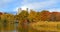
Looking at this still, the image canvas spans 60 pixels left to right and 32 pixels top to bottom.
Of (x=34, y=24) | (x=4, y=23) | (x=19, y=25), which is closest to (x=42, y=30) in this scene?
(x=34, y=24)

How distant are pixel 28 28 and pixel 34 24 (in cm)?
36

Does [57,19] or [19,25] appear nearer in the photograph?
[57,19]

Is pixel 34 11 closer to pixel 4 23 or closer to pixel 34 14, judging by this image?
pixel 34 14

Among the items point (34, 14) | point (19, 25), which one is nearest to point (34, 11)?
point (34, 14)

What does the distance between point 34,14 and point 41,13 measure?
366 mm

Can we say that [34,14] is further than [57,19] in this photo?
Yes

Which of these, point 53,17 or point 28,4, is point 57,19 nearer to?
point 53,17

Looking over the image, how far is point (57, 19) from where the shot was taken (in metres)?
9.05

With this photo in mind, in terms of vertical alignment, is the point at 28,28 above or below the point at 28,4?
below

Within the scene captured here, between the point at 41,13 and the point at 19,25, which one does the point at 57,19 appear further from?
the point at 19,25

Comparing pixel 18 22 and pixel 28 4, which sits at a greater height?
pixel 28 4

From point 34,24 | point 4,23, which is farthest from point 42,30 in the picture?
point 4,23

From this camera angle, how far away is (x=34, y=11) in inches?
373

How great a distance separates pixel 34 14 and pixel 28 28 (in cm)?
64
